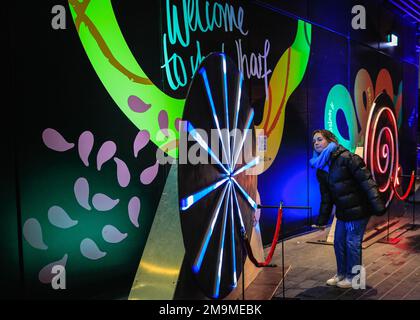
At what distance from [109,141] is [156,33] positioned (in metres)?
1.34

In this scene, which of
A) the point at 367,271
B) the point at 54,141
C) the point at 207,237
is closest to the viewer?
the point at 207,237

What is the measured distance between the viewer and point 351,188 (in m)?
4.71

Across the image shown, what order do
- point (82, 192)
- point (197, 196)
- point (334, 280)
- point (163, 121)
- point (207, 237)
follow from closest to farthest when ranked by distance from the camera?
1. point (197, 196)
2. point (207, 237)
3. point (82, 192)
4. point (163, 121)
5. point (334, 280)

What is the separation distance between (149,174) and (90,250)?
39.5 inches

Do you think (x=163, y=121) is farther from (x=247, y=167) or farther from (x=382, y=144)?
(x=382, y=144)

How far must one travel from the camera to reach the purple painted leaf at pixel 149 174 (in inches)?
181

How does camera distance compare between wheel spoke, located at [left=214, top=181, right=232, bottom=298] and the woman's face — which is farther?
the woman's face

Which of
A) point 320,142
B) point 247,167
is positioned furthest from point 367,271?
point 247,167

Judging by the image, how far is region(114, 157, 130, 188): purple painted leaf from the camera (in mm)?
4363

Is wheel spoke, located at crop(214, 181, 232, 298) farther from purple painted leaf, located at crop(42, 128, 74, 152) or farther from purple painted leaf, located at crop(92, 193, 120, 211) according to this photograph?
purple painted leaf, located at crop(42, 128, 74, 152)

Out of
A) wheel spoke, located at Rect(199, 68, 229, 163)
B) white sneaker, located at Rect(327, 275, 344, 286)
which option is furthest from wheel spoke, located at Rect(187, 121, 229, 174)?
white sneaker, located at Rect(327, 275, 344, 286)

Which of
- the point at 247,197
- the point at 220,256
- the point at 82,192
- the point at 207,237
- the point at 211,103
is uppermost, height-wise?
the point at 211,103

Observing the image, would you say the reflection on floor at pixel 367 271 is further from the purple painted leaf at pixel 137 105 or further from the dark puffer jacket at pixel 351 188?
the purple painted leaf at pixel 137 105

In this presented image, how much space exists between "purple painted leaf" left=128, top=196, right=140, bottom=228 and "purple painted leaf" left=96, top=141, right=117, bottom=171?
0.52 meters
